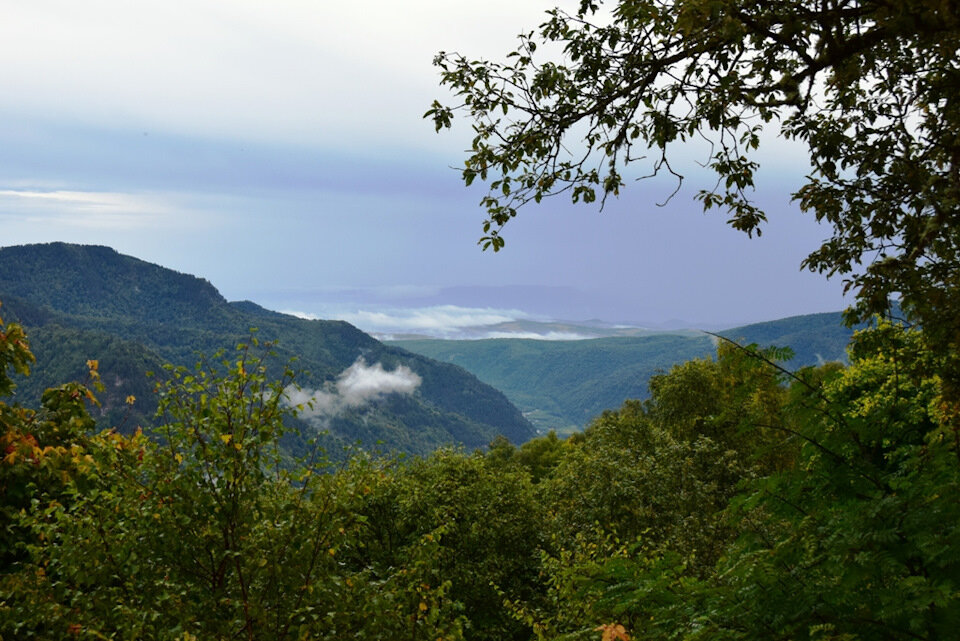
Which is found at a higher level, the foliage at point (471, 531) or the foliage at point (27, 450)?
the foliage at point (27, 450)

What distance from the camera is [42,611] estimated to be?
773 cm

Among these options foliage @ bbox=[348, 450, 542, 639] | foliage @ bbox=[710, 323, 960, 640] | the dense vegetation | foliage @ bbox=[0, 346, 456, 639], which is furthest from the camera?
foliage @ bbox=[348, 450, 542, 639]

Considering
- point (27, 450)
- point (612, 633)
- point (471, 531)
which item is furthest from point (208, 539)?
point (471, 531)

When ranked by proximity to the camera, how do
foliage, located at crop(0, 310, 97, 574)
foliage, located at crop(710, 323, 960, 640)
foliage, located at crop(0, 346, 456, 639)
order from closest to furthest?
foliage, located at crop(710, 323, 960, 640) → foliage, located at crop(0, 346, 456, 639) → foliage, located at crop(0, 310, 97, 574)

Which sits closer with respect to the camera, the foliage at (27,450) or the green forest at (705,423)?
the green forest at (705,423)

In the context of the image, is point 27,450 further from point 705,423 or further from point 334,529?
point 705,423

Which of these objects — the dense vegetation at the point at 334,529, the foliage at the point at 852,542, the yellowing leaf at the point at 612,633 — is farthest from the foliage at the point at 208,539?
the foliage at the point at 852,542

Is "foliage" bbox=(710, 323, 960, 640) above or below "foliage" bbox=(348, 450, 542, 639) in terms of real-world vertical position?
above

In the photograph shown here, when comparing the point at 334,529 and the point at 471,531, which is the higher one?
the point at 334,529

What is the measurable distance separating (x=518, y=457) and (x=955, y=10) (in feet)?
245

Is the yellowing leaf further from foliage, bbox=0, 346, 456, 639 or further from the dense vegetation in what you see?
foliage, bbox=0, 346, 456, 639

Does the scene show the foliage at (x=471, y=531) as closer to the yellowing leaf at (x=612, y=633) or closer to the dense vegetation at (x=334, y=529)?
the dense vegetation at (x=334, y=529)

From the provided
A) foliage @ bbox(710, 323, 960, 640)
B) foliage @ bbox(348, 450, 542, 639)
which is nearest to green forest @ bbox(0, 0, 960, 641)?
foliage @ bbox(710, 323, 960, 640)

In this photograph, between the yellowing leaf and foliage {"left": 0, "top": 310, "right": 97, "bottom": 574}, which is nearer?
the yellowing leaf
